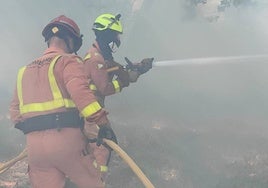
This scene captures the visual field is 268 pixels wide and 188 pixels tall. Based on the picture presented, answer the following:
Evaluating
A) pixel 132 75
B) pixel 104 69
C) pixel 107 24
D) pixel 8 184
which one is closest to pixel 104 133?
pixel 104 69

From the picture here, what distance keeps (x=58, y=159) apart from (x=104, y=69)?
2.16 metres

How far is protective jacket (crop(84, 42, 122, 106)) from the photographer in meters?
6.26

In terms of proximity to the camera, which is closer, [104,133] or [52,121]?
[52,121]

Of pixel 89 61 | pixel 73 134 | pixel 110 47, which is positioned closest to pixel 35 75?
pixel 73 134

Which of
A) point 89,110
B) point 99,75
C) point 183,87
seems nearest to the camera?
point 89,110

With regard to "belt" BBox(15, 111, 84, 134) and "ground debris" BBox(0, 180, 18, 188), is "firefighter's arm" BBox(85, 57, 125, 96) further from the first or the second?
"ground debris" BBox(0, 180, 18, 188)

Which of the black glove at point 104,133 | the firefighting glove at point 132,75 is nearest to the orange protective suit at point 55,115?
the black glove at point 104,133

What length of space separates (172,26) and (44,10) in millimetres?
6790

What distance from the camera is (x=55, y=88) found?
445 cm

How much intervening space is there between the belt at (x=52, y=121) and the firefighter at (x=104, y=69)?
1641mm

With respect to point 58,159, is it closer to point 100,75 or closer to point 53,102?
point 53,102

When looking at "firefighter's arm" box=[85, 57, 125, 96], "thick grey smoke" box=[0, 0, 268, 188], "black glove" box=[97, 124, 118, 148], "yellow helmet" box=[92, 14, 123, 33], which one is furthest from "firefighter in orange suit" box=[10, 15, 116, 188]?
"thick grey smoke" box=[0, 0, 268, 188]

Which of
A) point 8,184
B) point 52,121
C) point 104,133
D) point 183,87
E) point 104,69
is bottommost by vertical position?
point 183,87

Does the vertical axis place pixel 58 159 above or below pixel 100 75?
below
